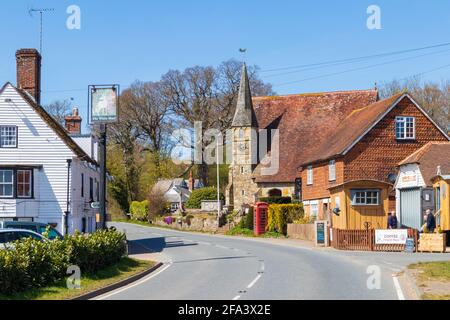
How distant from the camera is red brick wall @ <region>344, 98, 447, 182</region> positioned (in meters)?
44.2

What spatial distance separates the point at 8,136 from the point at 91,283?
61.2 ft

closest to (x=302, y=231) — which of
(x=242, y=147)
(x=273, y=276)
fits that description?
(x=242, y=147)

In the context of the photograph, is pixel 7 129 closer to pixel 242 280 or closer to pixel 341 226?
pixel 341 226

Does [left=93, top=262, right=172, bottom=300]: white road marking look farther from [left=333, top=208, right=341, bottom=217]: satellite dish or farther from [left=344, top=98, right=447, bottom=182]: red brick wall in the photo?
[left=344, top=98, right=447, bottom=182]: red brick wall

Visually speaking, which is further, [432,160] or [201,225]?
[201,225]

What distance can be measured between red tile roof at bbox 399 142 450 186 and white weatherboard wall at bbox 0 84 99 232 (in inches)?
723

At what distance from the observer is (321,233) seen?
36375mm

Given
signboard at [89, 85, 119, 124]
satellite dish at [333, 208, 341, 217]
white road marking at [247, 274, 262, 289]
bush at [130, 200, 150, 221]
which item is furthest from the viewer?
bush at [130, 200, 150, 221]

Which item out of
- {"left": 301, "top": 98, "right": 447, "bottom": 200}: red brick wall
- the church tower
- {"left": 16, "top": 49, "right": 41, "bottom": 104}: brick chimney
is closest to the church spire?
the church tower

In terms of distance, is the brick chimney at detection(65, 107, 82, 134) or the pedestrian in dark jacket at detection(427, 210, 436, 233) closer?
the pedestrian in dark jacket at detection(427, 210, 436, 233)

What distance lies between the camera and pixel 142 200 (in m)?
84.1

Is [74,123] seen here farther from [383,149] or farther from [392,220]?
[392,220]
